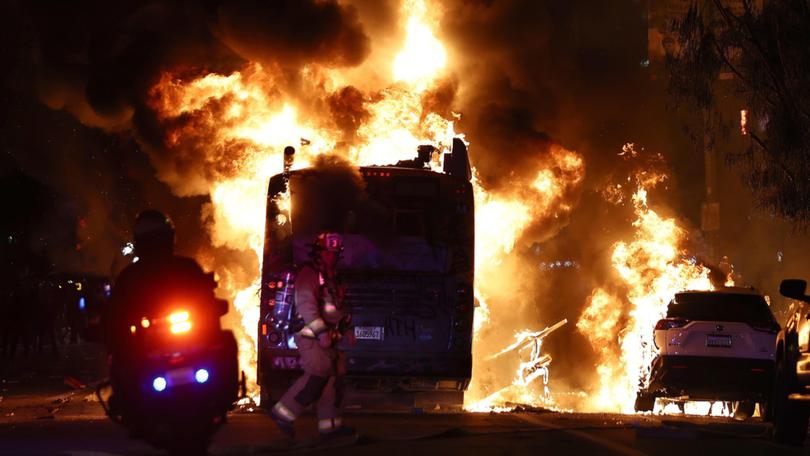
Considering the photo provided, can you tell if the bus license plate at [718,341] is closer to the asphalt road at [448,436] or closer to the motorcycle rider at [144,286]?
the asphalt road at [448,436]

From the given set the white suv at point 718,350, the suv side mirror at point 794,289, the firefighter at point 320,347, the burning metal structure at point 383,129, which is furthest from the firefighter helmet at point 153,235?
the burning metal structure at point 383,129

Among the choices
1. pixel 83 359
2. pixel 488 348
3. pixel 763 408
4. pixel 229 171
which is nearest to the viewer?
pixel 763 408

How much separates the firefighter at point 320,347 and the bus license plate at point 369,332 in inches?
146

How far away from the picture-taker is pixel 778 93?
2322 centimetres

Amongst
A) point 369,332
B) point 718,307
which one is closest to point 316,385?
point 369,332

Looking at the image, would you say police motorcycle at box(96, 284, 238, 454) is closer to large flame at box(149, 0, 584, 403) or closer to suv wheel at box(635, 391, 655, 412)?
suv wheel at box(635, 391, 655, 412)

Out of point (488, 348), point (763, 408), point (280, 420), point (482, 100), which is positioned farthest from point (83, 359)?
point (280, 420)

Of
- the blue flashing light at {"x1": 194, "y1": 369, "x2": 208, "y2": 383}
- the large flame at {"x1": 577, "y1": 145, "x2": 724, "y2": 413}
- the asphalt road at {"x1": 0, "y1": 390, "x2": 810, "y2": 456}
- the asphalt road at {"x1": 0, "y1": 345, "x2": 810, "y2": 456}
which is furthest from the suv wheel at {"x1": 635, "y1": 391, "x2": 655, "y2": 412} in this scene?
the blue flashing light at {"x1": 194, "y1": 369, "x2": 208, "y2": 383}

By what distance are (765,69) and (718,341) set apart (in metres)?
7.40

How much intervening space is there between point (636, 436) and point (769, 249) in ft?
168

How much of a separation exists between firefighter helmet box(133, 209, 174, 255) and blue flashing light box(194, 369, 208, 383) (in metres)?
0.98

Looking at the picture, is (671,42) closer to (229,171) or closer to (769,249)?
(229,171)

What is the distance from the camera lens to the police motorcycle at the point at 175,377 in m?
8.98

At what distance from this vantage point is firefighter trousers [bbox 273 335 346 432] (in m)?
11.7
